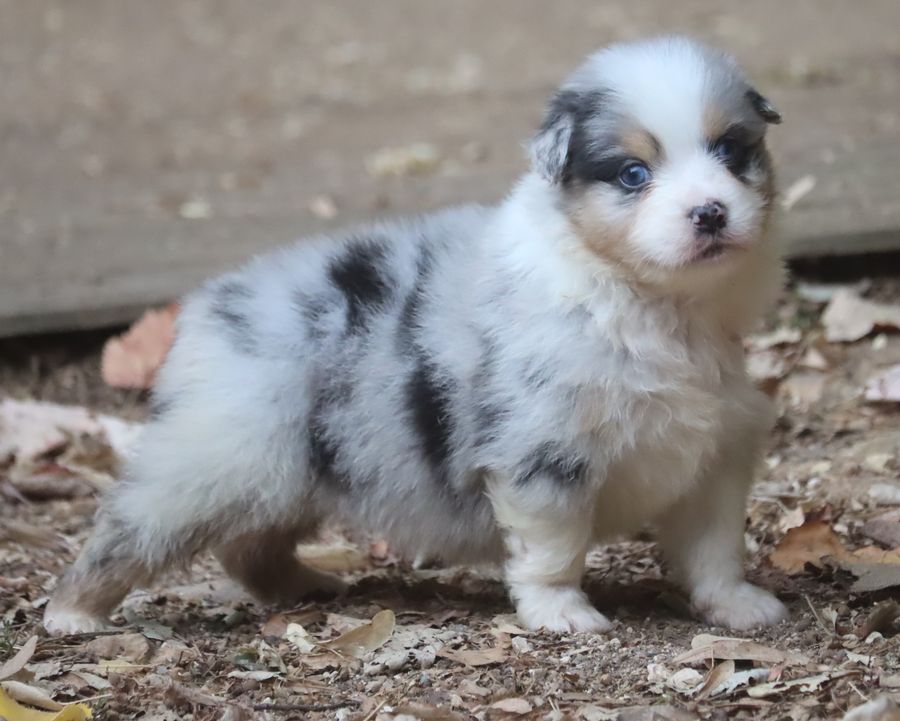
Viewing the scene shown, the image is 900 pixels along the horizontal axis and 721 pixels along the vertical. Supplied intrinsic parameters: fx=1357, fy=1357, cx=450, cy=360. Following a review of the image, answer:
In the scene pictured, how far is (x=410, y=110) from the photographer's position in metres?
10.4

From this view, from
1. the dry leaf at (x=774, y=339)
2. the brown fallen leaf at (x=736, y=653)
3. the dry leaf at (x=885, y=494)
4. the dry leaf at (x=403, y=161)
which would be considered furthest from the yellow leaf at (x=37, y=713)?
the dry leaf at (x=403, y=161)

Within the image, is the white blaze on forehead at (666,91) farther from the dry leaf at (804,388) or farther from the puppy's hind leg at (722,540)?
the dry leaf at (804,388)

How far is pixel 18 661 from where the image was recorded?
3.63 metres

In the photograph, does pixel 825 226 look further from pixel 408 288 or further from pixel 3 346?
pixel 3 346

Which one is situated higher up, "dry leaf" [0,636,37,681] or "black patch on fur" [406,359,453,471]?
"black patch on fur" [406,359,453,471]

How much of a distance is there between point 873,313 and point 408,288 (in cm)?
278

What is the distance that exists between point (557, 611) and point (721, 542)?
0.55 meters

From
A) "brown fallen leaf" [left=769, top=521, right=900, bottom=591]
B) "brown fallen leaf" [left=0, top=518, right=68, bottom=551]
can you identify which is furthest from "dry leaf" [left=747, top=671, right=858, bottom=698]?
"brown fallen leaf" [left=0, top=518, right=68, bottom=551]

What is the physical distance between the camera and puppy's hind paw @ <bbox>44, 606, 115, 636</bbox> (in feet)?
13.5

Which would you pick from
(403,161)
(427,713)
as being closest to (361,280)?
(427,713)

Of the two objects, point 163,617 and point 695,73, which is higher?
point 695,73

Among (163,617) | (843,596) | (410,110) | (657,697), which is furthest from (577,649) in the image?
(410,110)

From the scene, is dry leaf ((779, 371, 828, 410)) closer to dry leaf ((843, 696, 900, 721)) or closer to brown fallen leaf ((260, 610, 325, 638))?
brown fallen leaf ((260, 610, 325, 638))

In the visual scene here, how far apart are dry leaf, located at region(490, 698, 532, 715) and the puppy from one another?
0.53 m
